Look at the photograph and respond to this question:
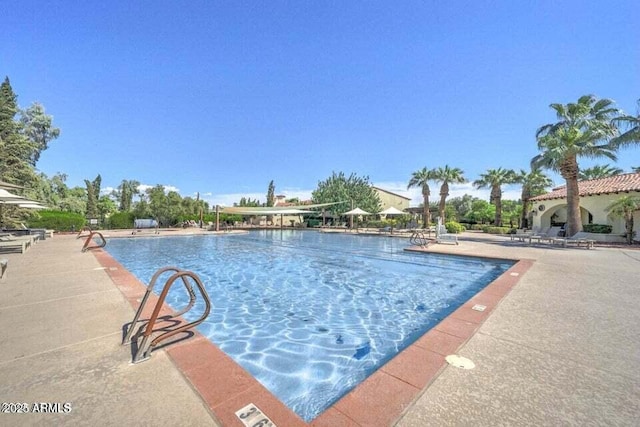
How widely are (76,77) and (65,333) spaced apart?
15991 mm

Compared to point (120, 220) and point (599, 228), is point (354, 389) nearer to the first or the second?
point (599, 228)

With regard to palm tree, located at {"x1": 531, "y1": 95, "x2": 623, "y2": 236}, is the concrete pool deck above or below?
below

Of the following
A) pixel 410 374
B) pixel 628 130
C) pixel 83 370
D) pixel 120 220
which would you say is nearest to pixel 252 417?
pixel 410 374

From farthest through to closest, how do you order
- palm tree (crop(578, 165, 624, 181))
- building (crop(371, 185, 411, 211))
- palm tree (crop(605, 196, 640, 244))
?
building (crop(371, 185, 411, 211)) < palm tree (crop(578, 165, 624, 181)) < palm tree (crop(605, 196, 640, 244))

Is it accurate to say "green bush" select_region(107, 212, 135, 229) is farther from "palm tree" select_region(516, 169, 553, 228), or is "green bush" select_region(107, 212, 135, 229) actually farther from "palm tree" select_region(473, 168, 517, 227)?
"palm tree" select_region(516, 169, 553, 228)

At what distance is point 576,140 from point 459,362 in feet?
62.3

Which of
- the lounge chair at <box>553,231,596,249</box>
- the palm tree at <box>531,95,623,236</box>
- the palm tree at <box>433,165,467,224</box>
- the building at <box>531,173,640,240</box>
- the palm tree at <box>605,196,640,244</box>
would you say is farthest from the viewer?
the palm tree at <box>433,165,467,224</box>

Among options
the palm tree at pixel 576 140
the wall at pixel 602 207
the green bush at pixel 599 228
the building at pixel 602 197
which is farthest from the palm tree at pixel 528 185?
the palm tree at pixel 576 140

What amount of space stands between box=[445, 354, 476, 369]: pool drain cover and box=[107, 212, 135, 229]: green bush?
3156cm

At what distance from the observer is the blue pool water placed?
10.3 feet

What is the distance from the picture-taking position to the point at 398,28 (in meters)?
10.9

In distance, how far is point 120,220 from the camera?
85.4ft

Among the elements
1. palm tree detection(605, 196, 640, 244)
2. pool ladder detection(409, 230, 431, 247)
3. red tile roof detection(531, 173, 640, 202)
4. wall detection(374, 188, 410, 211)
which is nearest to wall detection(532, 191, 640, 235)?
red tile roof detection(531, 173, 640, 202)

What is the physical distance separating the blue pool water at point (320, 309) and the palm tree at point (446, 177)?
18.1 m
